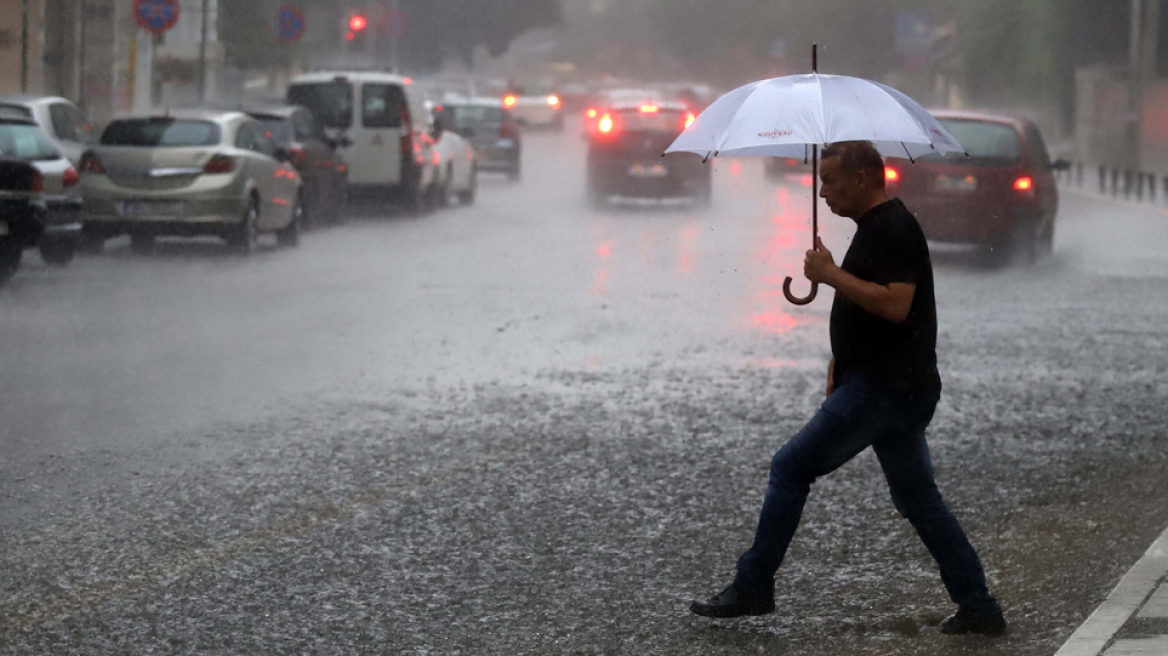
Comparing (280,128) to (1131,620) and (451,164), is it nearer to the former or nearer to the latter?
(451,164)

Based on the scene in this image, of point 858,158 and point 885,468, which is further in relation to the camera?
point 885,468

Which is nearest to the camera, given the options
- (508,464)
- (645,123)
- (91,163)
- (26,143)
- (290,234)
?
(508,464)

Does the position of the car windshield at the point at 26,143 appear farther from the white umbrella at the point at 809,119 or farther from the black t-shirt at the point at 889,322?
the black t-shirt at the point at 889,322

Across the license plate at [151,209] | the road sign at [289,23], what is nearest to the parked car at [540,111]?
the road sign at [289,23]

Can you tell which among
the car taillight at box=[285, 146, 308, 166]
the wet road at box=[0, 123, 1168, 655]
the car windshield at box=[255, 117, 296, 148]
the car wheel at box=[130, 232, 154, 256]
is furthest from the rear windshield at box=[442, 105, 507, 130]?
the wet road at box=[0, 123, 1168, 655]

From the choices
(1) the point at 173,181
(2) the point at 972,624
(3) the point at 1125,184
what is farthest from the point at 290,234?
(3) the point at 1125,184

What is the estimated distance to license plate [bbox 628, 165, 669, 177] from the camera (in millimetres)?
28312

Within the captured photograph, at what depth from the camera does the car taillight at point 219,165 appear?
63.2 ft

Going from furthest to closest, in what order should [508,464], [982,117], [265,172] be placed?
[265,172] < [982,117] < [508,464]

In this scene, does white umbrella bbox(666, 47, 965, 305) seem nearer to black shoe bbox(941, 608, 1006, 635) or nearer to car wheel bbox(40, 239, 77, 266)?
black shoe bbox(941, 608, 1006, 635)

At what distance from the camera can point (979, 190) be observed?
1920 centimetres

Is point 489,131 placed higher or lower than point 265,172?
higher

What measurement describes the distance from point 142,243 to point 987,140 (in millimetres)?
9196

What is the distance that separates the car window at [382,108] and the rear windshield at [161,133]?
627cm
